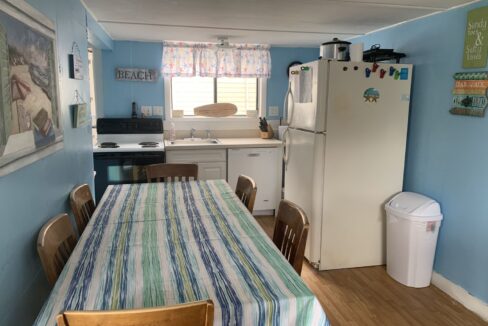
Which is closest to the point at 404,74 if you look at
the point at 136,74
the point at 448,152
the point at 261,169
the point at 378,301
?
the point at 448,152

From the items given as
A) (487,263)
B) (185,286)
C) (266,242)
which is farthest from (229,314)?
(487,263)

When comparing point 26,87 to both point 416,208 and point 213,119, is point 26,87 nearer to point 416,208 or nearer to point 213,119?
point 416,208

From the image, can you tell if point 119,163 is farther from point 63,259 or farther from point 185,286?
point 185,286

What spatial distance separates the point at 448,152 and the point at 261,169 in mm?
2009

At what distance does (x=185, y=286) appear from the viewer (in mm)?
1299

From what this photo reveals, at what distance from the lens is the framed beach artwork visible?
1278 mm

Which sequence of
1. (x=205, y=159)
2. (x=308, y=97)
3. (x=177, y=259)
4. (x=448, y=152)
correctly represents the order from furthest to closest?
1. (x=205, y=159)
2. (x=308, y=97)
3. (x=448, y=152)
4. (x=177, y=259)

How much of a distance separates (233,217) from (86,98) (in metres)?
1.48

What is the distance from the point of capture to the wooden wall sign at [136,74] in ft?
14.1

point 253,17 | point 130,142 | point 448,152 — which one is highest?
point 253,17

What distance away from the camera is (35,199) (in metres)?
1.60

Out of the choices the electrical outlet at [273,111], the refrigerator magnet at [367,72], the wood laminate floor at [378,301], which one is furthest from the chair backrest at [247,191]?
the electrical outlet at [273,111]

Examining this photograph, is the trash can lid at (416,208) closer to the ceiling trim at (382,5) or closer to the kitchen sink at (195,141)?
the ceiling trim at (382,5)

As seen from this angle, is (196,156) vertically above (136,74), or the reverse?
(136,74)
